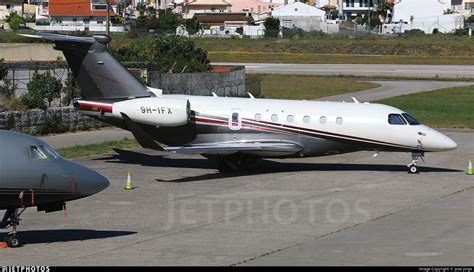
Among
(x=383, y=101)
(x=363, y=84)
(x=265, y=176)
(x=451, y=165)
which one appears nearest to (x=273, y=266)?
(x=265, y=176)

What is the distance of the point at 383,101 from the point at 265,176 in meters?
29.4

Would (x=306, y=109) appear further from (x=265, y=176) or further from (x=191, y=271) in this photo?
(x=191, y=271)

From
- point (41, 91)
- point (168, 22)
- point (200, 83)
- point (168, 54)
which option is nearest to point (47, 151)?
point (41, 91)

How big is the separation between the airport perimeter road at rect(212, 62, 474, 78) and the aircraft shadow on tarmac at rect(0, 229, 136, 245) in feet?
210

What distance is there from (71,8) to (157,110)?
403 feet

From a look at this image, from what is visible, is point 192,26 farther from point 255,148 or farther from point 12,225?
point 12,225

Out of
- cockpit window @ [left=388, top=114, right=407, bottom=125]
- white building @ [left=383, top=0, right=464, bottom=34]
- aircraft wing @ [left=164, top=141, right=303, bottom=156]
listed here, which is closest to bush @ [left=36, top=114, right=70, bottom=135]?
aircraft wing @ [left=164, top=141, right=303, bottom=156]

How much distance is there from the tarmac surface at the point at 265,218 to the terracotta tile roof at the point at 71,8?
4650 inches

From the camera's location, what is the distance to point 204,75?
2255 inches

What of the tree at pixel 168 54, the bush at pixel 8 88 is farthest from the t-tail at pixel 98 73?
the tree at pixel 168 54

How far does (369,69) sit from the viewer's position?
92.0 m

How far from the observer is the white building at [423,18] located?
16662cm

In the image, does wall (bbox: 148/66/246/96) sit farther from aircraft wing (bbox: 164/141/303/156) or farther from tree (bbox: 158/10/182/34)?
tree (bbox: 158/10/182/34)

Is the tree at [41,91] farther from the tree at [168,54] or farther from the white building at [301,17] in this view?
the white building at [301,17]
